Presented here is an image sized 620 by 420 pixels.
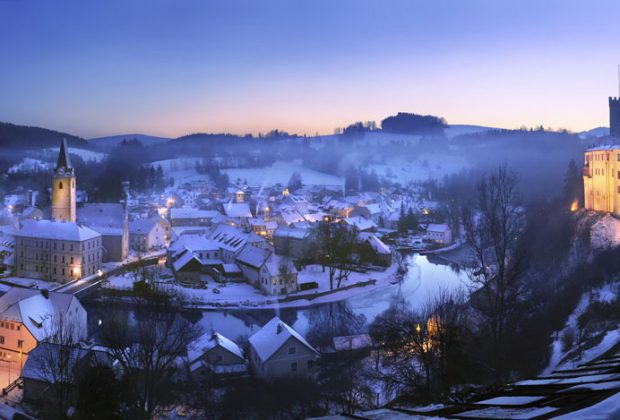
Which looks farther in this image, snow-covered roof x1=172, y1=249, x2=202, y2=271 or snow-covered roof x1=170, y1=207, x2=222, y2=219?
snow-covered roof x1=170, y1=207, x2=222, y2=219

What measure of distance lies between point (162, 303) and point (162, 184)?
6208 centimetres

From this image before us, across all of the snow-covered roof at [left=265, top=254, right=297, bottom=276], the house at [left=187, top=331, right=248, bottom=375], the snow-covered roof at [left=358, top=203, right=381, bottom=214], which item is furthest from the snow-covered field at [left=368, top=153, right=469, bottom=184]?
the house at [left=187, top=331, right=248, bottom=375]

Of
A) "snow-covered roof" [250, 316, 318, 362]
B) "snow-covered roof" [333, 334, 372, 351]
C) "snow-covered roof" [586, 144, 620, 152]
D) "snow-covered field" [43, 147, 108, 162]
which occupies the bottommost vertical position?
"snow-covered roof" [333, 334, 372, 351]

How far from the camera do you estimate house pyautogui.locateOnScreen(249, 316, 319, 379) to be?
14.2 meters

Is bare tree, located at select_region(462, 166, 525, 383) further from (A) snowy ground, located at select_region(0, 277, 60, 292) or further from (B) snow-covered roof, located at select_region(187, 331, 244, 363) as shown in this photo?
(A) snowy ground, located at select_region(0, 277, 60, 292)

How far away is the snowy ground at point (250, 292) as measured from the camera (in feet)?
77.2

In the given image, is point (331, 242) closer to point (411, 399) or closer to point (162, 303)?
point (162, 303)

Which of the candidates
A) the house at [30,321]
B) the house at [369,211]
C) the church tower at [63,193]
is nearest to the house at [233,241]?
the church tower at [63,193]

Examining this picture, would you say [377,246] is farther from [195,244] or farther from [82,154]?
[82,154]

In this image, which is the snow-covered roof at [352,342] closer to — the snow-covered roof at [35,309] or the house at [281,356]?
the house at [281,356]

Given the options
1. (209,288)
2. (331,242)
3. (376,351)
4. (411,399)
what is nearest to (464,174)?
(331,242)

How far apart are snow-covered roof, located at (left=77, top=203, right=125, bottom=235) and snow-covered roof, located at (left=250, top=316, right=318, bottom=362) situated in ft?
66.7

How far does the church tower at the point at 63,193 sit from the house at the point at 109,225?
741 millimetres

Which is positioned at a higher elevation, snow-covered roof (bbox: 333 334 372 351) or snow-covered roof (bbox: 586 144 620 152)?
snow-covered roof (bbox: 586 144 620 152)
